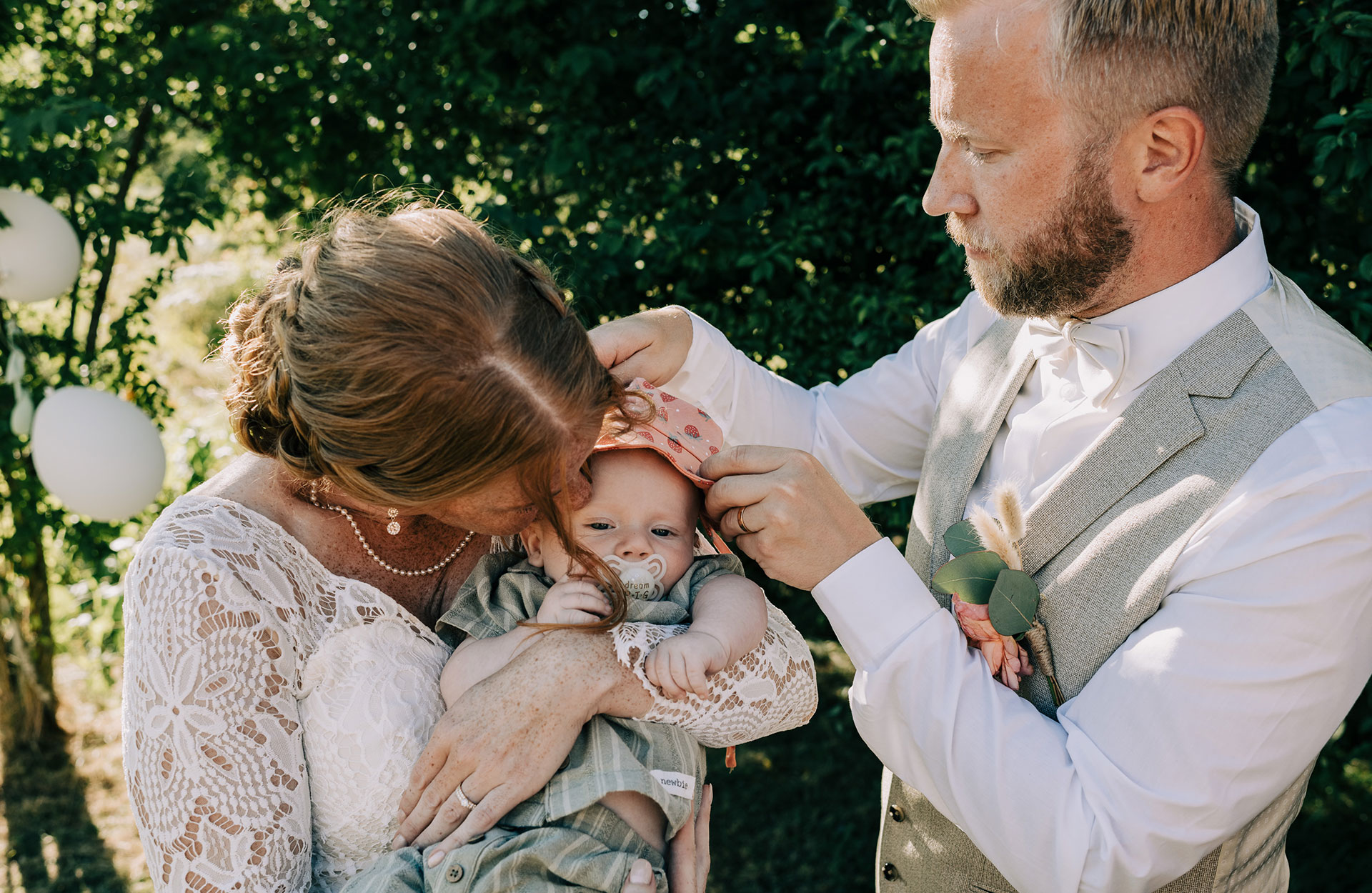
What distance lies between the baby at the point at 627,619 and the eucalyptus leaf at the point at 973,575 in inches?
14.9

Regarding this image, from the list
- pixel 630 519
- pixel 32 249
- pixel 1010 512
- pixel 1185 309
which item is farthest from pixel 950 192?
pixel 32 249

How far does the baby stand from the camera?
66.4 inches

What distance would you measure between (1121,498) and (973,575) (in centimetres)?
30

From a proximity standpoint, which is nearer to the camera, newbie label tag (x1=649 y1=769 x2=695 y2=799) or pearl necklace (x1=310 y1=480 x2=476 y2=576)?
newbie label tag (x1=649 y1=769 x2=695 y2=799)

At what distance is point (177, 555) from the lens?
1703 millimetres

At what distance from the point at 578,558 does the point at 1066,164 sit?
1174 millimetres

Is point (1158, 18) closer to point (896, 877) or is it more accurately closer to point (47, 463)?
point (896, 877)

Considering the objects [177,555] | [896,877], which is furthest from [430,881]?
[896,877]

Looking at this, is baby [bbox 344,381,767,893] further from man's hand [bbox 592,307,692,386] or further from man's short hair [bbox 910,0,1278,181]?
man's short hair [bbox 910,0,1278,181]

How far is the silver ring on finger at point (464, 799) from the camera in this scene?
1.74 m

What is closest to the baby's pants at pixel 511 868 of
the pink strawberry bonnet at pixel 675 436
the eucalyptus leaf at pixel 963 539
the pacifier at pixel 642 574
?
the pacifier at pixel 642 574

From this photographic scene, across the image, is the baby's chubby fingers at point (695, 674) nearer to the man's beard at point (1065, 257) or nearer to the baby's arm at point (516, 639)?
the baby's arm at point (516, 639)

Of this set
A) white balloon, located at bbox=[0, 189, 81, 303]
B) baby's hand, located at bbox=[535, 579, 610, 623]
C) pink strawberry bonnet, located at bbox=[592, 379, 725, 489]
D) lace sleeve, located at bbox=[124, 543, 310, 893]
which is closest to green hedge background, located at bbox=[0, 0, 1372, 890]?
white balloon, located at bbox=[0, 189, 81, 303]

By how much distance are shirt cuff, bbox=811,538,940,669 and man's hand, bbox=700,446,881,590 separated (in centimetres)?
3
